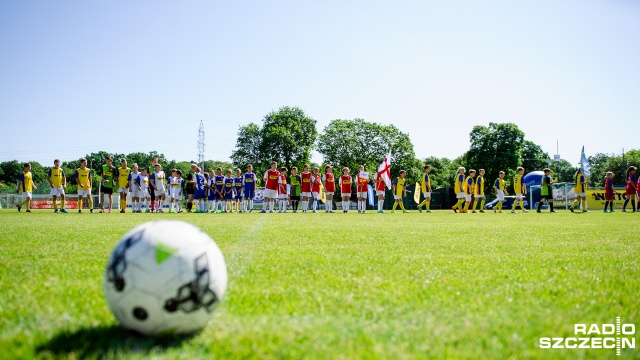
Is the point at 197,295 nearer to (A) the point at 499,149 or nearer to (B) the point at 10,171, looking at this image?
(A) the point at 499,149

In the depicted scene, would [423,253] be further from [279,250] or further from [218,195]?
[218,195]

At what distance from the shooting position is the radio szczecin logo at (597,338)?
245 cm

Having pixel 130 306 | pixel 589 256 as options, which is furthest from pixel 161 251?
pixel 589 256

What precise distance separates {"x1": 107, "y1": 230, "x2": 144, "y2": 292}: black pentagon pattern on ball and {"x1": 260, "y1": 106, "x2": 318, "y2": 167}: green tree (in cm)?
6360

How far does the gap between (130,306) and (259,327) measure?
2.44 feet

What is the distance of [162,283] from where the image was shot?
2336 mm

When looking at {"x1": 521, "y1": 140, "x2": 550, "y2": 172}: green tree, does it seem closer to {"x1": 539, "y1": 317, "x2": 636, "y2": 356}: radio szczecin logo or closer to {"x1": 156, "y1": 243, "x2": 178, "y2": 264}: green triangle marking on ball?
{"x1": 539, "y1": 317, "x2": 636, "y2": 356}: radio szczecin logo

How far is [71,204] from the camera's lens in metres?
52.2

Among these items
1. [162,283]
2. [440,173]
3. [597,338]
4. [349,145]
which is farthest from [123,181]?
[440,173]

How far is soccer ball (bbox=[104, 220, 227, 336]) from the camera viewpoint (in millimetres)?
2334

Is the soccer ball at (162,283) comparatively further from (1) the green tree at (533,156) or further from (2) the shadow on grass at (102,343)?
(1) the green tree at (533,156)

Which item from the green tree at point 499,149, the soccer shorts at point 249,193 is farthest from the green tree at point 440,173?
the soccer shorts at point 249,193

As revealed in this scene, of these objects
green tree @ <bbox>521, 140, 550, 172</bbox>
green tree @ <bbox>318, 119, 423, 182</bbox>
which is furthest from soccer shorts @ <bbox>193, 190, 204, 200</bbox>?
green tree @ <bbox>521, 140, 550, 172</bbox>

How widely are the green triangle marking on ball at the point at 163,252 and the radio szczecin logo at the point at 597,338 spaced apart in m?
2.12
